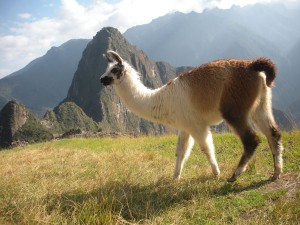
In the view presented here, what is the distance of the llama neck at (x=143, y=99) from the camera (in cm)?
541

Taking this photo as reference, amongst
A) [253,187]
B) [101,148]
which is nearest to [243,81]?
[253,187]

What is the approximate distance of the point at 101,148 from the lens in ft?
33.5

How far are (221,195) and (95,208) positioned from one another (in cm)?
170

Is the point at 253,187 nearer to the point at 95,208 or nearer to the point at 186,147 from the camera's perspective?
the point at 186,147

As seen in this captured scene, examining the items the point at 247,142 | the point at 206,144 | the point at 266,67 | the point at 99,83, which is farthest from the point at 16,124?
the point at 99,83

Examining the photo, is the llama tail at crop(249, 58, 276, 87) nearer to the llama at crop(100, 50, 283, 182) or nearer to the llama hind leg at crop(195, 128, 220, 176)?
the llama at crop(100, 50, 283, 182)

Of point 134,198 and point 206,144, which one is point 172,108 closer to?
point 206,144

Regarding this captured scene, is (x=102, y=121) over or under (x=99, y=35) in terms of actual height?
under

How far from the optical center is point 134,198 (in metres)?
4.26

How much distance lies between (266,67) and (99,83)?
142 metres

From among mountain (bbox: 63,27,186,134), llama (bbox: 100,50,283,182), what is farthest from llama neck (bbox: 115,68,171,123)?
mountain (bbox: 63,27,186,134)

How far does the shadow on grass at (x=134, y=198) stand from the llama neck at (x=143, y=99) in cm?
108

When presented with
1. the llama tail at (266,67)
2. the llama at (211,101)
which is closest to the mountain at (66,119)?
the llama at (211,101)

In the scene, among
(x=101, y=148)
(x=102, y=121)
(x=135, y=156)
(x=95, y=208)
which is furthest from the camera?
(x=102, y=121)
